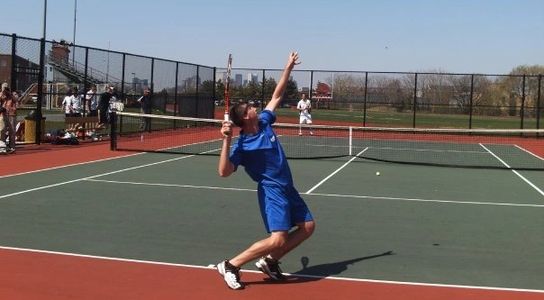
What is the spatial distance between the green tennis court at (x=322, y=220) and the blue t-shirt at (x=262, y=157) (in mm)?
1195

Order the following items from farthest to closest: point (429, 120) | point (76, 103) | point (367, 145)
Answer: point (429, 120), point (367, 145), point (76, 103)

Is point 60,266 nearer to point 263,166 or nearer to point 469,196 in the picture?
point 263,166

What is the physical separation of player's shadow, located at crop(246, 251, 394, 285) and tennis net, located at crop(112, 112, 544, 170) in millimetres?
9904

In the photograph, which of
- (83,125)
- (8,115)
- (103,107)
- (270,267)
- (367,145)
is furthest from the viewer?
(367,145)

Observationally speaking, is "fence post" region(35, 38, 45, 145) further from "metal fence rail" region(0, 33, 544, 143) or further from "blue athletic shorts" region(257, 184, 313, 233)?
"blue athletic shorts" region(257, 184, 313, 233)

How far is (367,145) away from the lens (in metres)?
24.5

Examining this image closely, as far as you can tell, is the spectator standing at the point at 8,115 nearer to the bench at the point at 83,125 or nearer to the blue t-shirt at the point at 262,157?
the bench at the point at 83,125

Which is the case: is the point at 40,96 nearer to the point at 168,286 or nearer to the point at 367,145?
the point at 367,145

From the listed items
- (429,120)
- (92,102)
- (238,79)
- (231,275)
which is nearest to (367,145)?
(92,102)

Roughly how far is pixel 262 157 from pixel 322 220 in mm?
3652

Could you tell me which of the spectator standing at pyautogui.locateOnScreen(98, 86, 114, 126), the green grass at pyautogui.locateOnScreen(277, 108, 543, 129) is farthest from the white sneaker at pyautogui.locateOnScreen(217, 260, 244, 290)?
the green grass at pyautogui.locateOnScreen(277, 108, 543, 129)

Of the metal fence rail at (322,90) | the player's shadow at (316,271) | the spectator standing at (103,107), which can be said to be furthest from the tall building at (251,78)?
the player's shadow at (316,271)

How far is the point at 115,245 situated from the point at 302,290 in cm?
251

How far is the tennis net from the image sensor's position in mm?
18484
